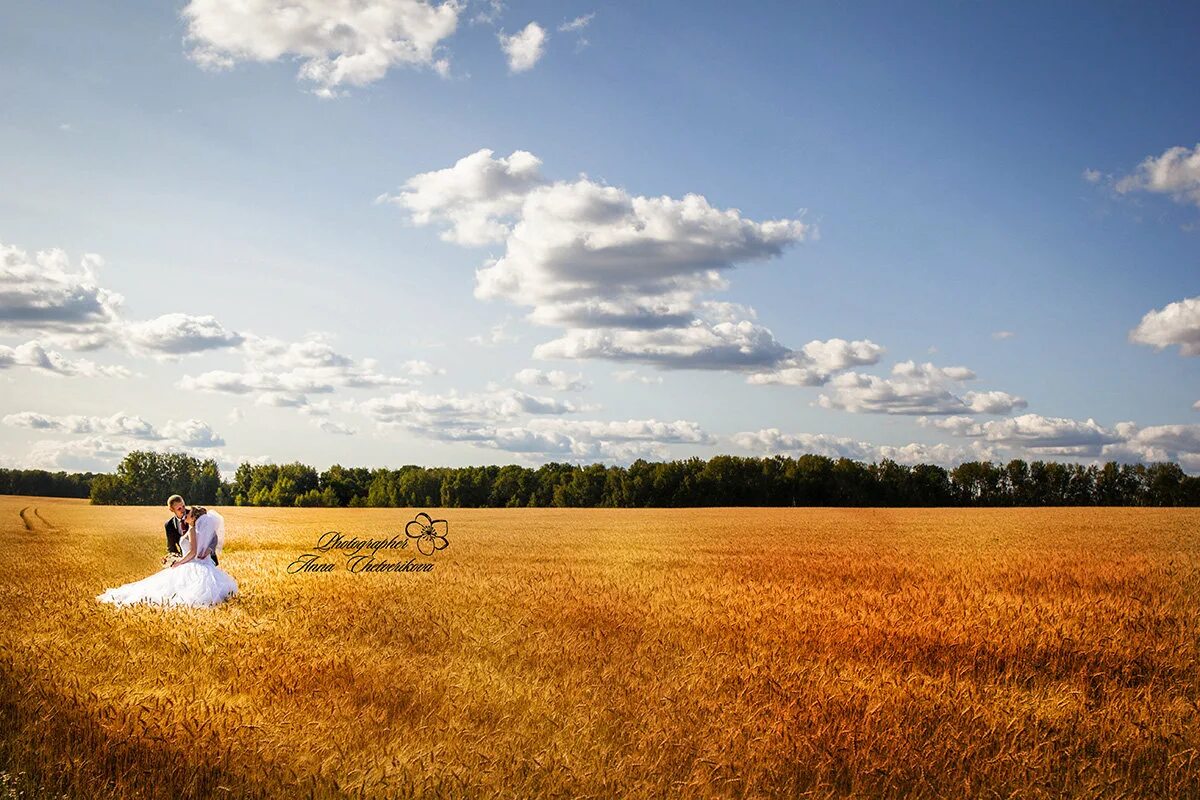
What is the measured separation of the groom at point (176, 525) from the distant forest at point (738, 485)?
69892mm

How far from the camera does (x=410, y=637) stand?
919 centimetres

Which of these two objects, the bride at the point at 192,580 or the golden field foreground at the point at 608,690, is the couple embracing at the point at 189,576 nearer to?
the bride at the point at 192,580

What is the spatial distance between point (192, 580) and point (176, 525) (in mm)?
2510

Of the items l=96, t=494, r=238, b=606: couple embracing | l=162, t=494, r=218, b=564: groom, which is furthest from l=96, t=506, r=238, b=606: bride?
l=162, t=494, r=218, b=564: groom

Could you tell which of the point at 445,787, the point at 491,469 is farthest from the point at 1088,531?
the point at 491,469

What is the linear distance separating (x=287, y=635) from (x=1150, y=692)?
30.1 feet

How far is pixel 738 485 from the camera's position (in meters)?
97.5

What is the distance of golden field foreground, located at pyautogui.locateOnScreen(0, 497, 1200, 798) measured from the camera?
5.39 metres

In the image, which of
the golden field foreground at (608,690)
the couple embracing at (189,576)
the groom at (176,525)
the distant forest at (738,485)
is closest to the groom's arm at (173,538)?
the groom at (176,525)

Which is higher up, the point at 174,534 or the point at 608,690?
the point at 174,534

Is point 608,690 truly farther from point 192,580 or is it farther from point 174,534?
point 174,534

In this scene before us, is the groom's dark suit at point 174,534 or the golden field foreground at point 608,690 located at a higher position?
the groom's dark suit at point 174,534

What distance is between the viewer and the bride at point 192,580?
465 inches

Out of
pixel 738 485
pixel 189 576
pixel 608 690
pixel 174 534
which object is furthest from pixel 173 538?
pixel 738 485
